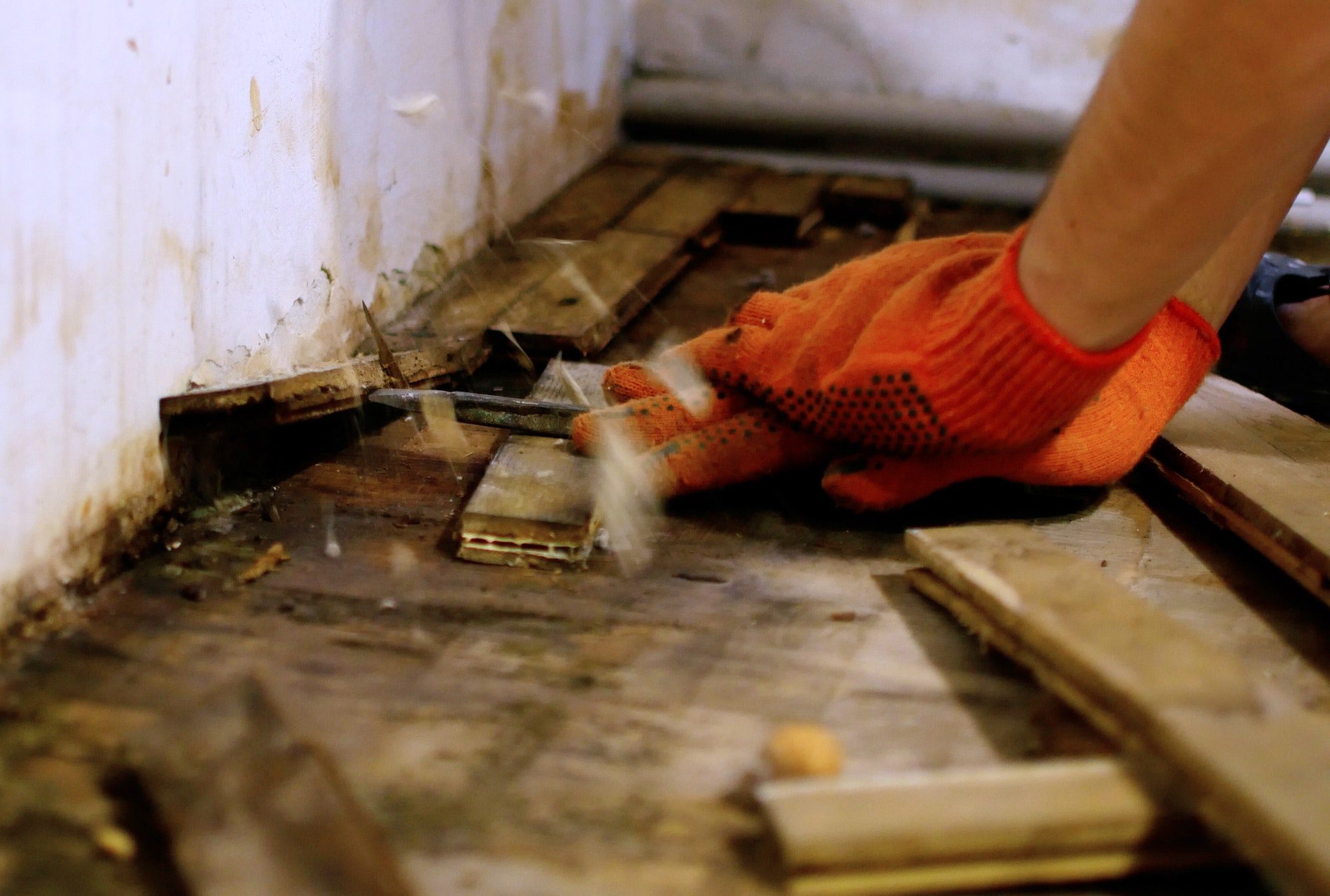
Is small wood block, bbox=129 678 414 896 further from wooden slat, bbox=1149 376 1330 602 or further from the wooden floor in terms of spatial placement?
wooden slat, bbox=1149 376 1330 602

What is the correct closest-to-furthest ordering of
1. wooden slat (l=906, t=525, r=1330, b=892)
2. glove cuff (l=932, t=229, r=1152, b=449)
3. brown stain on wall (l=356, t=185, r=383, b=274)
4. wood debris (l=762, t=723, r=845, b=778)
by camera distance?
wooden slat (l=906, t=525, r=1330, b=892) → wood debris (l=762, t=723, r=845, b=778) → glove cuff (l=932, t=229, r=1152, b=449) → brown stain on wall (l=356, t=185, r=383, b=274)

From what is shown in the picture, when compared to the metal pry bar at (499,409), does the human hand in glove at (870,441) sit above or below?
above

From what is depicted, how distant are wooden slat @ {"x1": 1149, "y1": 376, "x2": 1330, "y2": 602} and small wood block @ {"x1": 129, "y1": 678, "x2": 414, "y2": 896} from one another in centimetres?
105

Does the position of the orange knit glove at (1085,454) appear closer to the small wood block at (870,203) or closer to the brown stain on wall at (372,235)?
the brown stain on wall at (372,235)

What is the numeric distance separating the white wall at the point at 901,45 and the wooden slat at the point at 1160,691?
7.43ft

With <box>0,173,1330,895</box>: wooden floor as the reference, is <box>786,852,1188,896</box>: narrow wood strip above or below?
above

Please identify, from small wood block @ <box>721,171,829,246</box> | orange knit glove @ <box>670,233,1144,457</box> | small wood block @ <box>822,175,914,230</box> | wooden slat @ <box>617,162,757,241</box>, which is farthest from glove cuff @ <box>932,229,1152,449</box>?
small wood block @ <box>822,175,914,230</box>

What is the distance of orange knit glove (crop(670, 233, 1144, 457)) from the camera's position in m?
1.19

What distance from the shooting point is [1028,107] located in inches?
120

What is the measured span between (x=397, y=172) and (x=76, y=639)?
1059 mm

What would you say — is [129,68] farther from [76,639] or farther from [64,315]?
[76,639]

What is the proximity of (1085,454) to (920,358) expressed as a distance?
0.95ft

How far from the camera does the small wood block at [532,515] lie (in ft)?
4.14

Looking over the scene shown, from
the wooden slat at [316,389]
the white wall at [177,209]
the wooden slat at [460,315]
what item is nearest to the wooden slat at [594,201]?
the wooden slat at [460,315]
